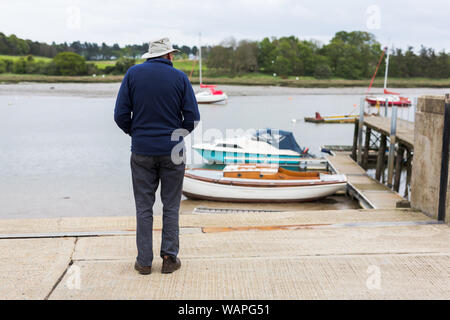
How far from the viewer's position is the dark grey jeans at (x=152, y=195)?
4207 mm

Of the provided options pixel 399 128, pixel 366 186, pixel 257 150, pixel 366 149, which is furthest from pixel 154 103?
pixel 366 149

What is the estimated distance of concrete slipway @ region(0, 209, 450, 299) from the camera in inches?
156

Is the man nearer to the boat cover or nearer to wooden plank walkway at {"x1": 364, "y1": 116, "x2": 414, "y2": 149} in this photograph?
wooden plank walkway at {"x1": 364, "y1": 116, "x2": 414, "y2": 149}

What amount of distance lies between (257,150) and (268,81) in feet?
357

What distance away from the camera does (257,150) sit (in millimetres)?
21125

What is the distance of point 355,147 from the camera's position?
80.5ft

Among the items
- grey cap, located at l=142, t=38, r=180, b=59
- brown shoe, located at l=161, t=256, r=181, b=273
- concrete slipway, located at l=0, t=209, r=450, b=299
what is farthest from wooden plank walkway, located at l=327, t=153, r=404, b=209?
grey cap, located at l=142, t=38, r=180, b=59

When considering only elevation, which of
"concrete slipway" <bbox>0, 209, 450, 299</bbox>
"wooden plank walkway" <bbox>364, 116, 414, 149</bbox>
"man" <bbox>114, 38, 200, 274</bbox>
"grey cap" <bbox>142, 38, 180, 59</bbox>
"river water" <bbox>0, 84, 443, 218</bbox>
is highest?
"grey cap" <bbox>142, 38, 180, 59</bbox>

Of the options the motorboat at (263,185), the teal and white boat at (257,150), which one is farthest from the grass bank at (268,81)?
the motorboat at (263,185)

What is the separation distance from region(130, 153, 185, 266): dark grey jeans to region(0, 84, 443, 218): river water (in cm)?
1302

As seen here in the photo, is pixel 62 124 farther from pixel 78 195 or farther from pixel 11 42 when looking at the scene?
pixel 11 42

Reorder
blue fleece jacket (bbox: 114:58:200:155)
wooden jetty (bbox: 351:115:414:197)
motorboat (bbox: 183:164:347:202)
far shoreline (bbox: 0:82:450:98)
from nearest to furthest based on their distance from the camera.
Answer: blue fleece jacket (bbox: 114:58:200:155) < wooden jetty (bbox: 351:115:414:197) < motorboat (bbox: 183:164:347:202) < far shoreline (bbox: 0:82:450:98)

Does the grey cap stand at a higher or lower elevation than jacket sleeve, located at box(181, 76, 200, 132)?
higher
